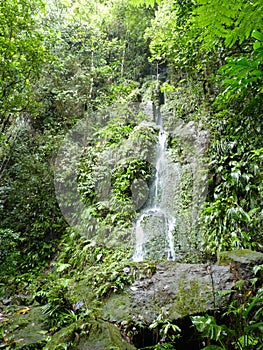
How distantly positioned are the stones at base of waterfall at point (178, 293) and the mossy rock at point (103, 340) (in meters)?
0.52

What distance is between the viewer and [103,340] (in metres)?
3.10

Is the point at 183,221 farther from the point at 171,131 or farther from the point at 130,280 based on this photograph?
the point at 171,131

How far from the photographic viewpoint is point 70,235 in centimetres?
780

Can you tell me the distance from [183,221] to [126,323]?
3.27 metres

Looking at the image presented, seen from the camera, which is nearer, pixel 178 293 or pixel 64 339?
pixel 64 339

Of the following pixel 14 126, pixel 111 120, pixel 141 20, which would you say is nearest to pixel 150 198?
pixel 111 120

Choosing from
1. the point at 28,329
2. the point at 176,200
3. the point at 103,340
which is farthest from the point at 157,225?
the point at 103,340

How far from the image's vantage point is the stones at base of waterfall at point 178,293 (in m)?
3.68

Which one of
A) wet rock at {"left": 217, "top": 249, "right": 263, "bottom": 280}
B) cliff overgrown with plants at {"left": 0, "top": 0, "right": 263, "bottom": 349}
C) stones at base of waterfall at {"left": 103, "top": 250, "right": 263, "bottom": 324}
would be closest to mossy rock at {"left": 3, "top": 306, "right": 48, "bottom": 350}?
cliff overgrown with plants at {"left": 0, "top": 0, "right": 263, "bottom": 349}

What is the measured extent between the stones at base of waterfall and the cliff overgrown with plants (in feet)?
0.80

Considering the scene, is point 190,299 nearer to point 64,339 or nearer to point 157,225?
point 64,339

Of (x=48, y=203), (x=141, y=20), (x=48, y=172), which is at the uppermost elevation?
(x=141, y=20)

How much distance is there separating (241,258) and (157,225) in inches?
118

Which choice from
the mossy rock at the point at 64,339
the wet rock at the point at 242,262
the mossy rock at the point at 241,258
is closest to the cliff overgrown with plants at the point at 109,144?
the mossy rock at the point at 64,339
